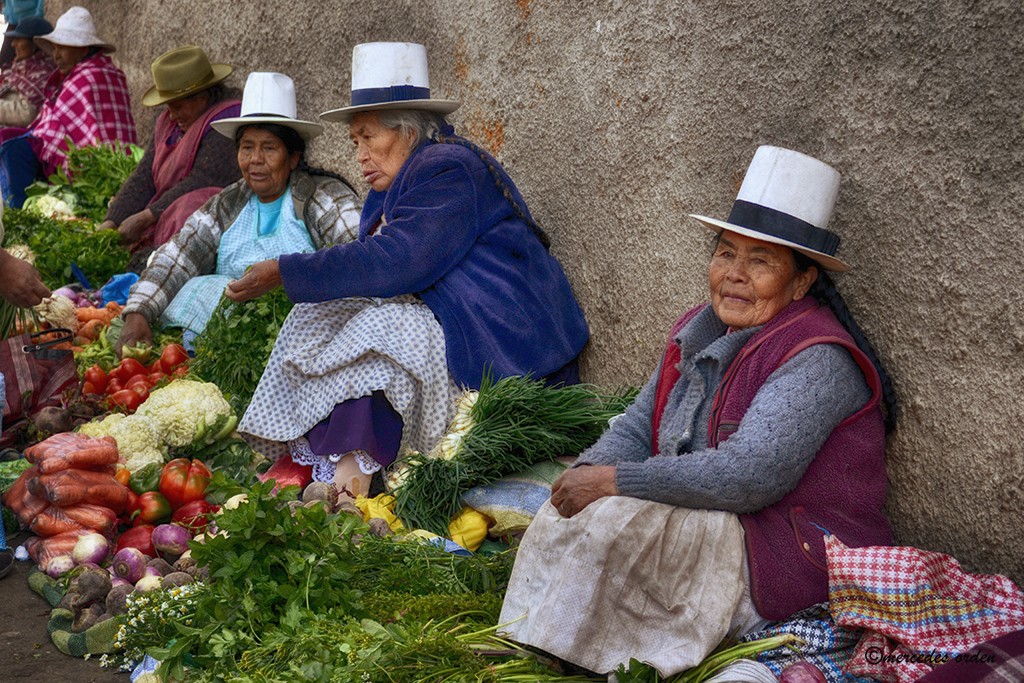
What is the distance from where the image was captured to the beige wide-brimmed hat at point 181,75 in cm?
718

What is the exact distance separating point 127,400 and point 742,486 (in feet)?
11.1

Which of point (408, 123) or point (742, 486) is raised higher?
point (408, 123)

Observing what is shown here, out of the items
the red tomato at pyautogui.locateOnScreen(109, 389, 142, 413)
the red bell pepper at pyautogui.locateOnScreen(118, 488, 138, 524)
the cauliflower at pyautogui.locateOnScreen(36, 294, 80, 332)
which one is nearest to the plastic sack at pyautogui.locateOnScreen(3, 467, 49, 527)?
the red bell pepper at pyautogui.locateOnScreen(118, 488, 138, 524)

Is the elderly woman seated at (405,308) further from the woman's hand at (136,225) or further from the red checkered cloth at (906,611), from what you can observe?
the woman's hand at (136,225)

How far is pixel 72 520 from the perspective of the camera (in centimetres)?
410

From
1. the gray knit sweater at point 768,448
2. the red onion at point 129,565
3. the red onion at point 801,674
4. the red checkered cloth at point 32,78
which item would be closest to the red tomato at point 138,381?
the red onion at point 129,565

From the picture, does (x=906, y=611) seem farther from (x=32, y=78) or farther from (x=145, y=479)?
(x=32, y=78)

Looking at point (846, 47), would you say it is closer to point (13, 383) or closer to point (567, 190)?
point (567, 190)

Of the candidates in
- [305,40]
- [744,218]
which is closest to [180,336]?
[305,40]

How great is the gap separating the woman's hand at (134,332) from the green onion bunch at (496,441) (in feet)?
7.54

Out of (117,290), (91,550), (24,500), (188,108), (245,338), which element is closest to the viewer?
(91,550)

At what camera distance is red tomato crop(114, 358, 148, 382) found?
5.59 meters

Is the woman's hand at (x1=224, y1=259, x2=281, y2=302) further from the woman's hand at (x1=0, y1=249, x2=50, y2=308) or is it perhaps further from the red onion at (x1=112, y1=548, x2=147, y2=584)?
the red onion at (x1=112, y1=548, x2=147, y2=584)

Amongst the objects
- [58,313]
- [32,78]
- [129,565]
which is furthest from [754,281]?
[32,78]
